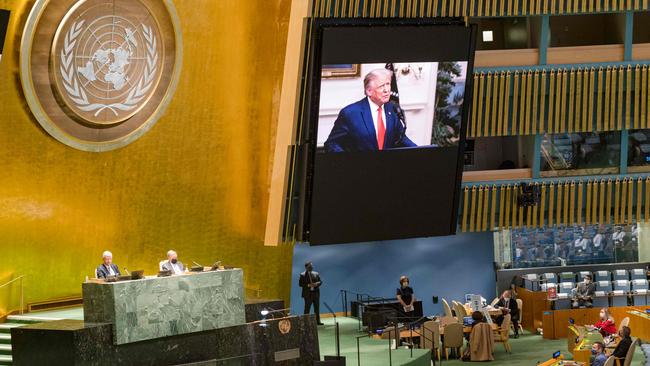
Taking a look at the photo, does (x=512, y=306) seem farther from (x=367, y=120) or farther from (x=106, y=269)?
(x=106, y=269)

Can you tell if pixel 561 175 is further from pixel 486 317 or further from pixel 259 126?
pixel 259 126

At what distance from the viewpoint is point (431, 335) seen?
61.2 ft

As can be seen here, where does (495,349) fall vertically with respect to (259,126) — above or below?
below

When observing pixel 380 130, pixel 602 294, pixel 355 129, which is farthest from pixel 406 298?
pixel 602 294

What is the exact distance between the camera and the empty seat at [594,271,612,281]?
23.5 m

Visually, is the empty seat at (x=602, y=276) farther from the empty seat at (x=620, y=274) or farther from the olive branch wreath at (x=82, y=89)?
the olive branch wreath at (x=82, y=89)

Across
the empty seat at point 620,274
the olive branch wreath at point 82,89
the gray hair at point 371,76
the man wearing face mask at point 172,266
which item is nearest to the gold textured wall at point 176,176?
the olive branch wreath at point 82,89

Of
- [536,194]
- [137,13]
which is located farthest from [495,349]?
[137,13]

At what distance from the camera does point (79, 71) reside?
15.7m

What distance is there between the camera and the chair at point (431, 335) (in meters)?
18.5

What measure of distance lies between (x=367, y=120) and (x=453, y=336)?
4105 millimetres

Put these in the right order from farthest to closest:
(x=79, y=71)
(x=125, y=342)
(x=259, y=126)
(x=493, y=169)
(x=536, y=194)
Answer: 1. (x=493, y=169)
2. (x=536, y=194)
3. (x=259, y=126)
4. (x=79, y=71)
5. (x=125, y=342)

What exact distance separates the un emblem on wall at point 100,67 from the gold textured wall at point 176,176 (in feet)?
0.58

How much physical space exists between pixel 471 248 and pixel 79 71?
35.3 ft
